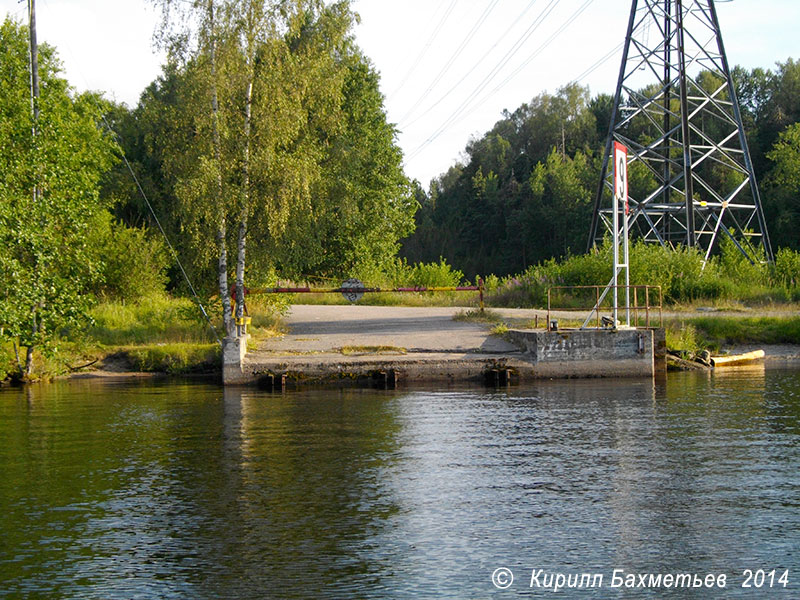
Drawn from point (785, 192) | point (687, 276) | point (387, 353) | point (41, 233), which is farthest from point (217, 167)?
point (785, 192)

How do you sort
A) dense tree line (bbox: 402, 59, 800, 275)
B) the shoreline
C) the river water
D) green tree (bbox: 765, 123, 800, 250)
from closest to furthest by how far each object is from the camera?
the river water
the shoreline
green tree (bbox: 765, 123, 800, 250)
dense tree line (bbox: 402, 59, 800, 275)

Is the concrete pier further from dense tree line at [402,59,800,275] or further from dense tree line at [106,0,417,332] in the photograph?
dense tree line at [402,59,800,275]

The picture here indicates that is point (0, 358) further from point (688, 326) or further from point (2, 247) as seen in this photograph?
point (688, 326)

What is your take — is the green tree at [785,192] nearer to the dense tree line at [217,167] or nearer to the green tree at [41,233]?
the dense tree line at [217,167]

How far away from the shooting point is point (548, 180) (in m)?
86.7

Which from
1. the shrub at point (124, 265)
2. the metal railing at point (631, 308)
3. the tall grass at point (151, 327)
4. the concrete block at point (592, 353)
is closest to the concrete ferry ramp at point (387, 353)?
the concrete block at point (592, 353)

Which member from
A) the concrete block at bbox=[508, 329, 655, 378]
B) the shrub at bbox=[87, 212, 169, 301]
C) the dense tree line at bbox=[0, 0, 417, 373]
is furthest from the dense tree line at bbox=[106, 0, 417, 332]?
the shrub at bbox=[87, 212, 169, 301]

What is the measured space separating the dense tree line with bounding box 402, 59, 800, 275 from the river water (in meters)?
52.6

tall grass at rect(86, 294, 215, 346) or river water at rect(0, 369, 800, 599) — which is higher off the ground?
tall grass at rect(86, 294, 215, 346)

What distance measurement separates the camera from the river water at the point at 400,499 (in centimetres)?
843

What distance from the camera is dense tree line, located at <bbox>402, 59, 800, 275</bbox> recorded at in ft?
222

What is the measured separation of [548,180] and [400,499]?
7806 cm

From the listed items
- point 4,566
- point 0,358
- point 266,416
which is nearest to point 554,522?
point 4,566

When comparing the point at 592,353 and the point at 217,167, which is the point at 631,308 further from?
the point at 217,167
